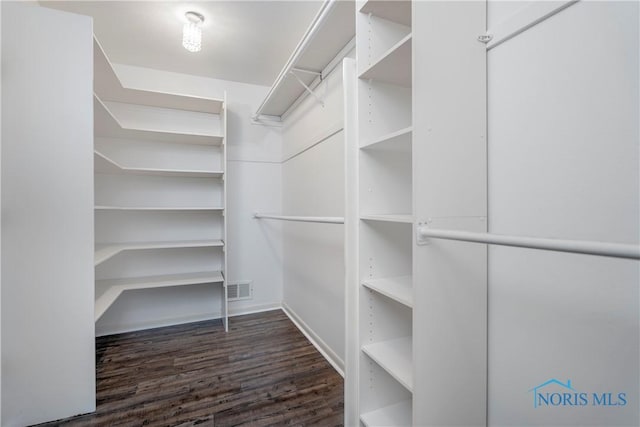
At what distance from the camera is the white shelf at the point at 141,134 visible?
235 cm

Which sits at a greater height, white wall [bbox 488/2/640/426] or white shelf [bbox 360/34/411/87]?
white shelf [bbox 360/34/411/87]

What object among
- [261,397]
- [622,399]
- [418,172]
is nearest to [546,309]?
[622,399]

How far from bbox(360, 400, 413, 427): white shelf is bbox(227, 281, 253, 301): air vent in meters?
2.25

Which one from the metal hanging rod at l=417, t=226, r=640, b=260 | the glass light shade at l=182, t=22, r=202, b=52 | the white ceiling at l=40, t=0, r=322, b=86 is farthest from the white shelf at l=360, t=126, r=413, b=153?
the glass light shade at l=182, t=22, r=202, b=52

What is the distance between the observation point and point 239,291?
128 inches

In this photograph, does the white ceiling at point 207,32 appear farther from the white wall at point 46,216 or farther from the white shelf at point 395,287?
the white shelf at point 395,287

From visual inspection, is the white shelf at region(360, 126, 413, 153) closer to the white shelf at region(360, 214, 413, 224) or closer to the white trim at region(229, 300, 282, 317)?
the white shelf at region(360, 214, 413, 224)

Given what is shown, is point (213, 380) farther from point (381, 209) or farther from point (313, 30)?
point (313, 30)

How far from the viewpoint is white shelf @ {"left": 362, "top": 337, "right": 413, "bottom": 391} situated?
1064mm

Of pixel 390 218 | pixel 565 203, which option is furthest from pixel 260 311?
pixel 565 203

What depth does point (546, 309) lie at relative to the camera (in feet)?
3.09

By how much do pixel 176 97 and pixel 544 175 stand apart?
9.37 ft

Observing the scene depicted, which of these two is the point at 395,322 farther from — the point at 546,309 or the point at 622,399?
the point at 622,399

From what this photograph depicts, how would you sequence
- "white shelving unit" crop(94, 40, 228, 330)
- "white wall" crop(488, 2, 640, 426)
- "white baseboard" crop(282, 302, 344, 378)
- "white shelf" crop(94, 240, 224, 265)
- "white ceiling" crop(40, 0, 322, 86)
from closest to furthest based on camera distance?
"white wall" crop(488, 2, 640, 426) → "white ceiling" crop(40, 0, 322, 86) → "white baseboard" crop(282, 302, 344, 378) → "white shelf" crop(94, 240, 224, 265) → "white shelving unit" crop(94, 40, 228, 330)
